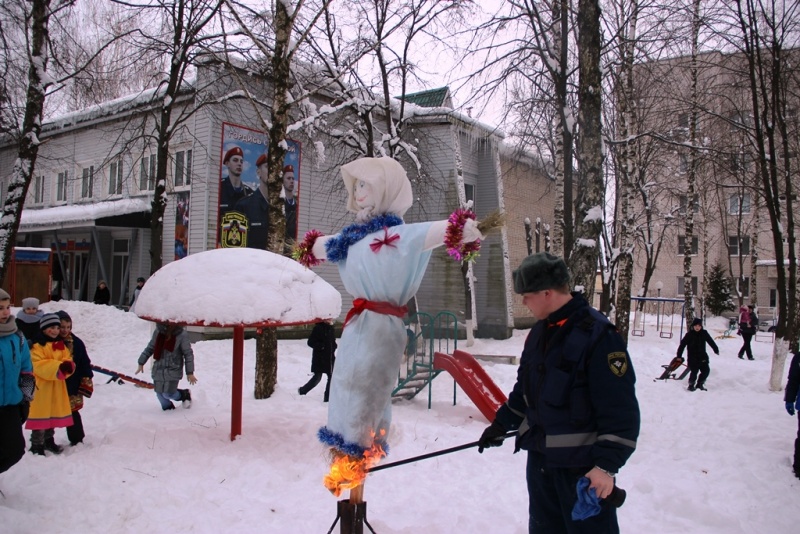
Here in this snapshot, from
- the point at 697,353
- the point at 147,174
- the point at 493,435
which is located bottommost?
the point at 697,353

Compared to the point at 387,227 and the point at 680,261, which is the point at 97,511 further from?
the point at 680,261

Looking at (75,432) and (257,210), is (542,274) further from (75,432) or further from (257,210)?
(257,210)

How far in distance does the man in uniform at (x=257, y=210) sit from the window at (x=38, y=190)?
12.2 metres

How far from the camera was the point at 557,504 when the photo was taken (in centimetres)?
282

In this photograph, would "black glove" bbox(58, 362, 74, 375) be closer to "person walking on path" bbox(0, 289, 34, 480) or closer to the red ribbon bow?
"person walking on path" bbox(0, 289, 34, 480)

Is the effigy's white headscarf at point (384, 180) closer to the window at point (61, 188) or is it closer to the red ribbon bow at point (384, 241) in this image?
the red ribbon bow at point (384, 241)

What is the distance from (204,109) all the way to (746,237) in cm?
3743

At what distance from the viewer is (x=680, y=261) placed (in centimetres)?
3931

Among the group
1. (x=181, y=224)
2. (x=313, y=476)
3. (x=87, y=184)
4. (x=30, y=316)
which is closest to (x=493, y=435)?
(x=313, y=476)

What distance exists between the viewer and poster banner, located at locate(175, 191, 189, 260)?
15500 millimetres

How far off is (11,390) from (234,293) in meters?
1.94

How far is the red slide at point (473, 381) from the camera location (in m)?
8.23

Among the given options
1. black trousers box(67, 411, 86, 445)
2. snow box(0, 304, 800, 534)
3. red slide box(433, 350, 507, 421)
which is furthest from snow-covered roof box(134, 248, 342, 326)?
red slide box(433, 350, 507, 421)

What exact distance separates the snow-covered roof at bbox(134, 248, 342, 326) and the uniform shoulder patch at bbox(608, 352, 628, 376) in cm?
351
